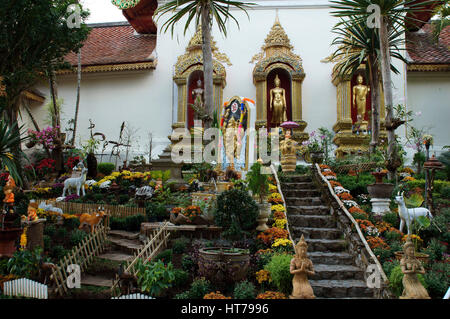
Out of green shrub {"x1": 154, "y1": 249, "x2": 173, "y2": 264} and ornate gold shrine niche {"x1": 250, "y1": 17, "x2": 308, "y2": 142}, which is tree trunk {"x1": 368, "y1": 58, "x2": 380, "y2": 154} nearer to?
ornate gold shrine niche {"x1": 250, "y1": 17, "x2": 308, "y2": 142}

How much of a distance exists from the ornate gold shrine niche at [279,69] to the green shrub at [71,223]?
946 cm

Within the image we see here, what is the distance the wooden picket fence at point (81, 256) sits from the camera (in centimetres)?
676

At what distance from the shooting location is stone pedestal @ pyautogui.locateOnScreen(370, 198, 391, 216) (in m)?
9.88

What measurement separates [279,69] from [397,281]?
1319 centimetres

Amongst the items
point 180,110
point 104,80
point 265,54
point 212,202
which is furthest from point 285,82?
point 212,202

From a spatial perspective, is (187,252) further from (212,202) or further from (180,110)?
(180,110)

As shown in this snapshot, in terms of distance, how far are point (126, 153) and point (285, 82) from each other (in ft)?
26.3

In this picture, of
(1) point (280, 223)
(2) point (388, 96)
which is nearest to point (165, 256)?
(1) point (280, 223)

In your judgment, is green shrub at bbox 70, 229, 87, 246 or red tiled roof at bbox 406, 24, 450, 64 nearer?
green shrub at bbox 70, 229, 87, 246

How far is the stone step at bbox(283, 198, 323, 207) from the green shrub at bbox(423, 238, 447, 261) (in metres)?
3.38

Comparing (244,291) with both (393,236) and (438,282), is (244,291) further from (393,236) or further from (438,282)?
(393,236)

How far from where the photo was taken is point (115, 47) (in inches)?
802

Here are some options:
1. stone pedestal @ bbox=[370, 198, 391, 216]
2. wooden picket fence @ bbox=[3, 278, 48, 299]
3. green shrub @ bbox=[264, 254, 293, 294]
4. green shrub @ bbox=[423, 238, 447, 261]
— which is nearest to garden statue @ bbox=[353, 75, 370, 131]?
stone pedestal @ bbox=[370, 198, 391, 216]

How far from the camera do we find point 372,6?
1160cm
